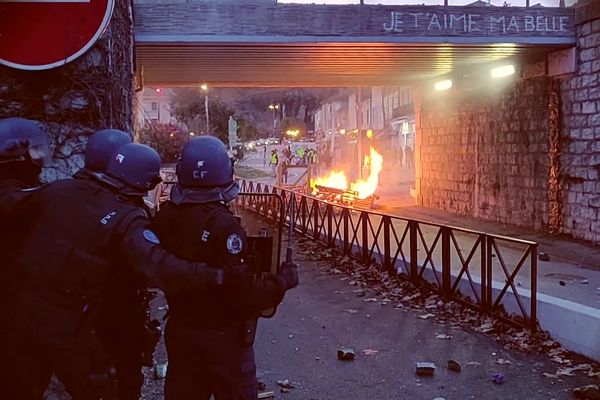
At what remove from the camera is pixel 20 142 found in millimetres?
3377

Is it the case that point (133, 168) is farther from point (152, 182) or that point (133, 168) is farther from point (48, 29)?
point (48, 29)

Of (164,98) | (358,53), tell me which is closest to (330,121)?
(164,98)

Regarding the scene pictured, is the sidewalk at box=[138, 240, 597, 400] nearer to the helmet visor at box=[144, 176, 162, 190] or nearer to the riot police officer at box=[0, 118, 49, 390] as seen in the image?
Result: the riot police officer at box=[0, 118, 49, 390]

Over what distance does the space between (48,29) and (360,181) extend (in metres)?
19.8

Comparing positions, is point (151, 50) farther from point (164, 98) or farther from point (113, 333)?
point (164, 98)

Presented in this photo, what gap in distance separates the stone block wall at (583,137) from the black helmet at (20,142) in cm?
1144

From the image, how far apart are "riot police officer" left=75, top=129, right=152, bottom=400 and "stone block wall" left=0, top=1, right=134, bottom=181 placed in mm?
1740

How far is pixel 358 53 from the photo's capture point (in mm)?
14758

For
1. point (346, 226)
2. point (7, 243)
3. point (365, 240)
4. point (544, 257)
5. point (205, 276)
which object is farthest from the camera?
point (346, 226)

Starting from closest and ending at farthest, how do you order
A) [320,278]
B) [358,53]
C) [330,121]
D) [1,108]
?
[1,108] → [320,278] → [358,53] → [330,121]

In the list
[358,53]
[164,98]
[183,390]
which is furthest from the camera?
[164,98]

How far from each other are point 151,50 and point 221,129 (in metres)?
29.5

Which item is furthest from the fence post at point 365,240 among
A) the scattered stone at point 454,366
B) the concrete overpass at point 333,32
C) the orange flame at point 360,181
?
the orange flame at point 360,181

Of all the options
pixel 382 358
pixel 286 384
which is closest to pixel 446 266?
pixel 382 358
